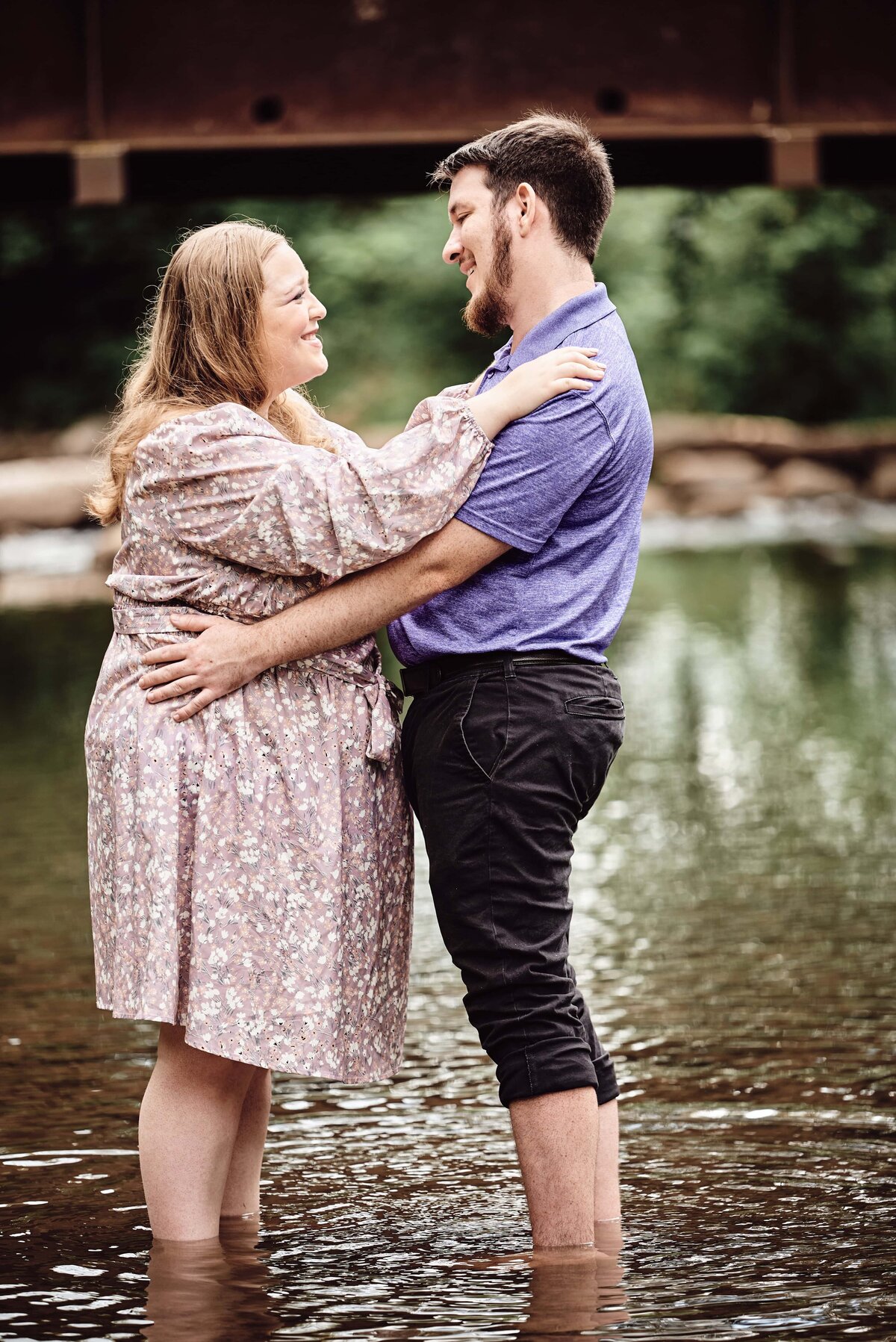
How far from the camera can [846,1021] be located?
19.6 ft

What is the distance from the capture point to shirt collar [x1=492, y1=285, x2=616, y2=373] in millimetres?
3951

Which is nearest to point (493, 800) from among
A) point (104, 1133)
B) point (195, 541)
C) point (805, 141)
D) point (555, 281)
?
point (195, 541)

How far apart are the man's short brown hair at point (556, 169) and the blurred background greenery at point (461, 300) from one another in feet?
98.9

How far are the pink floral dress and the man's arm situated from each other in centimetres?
4

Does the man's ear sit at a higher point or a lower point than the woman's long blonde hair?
higher

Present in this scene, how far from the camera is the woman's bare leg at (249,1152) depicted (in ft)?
14.2

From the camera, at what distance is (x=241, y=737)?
13.0ft

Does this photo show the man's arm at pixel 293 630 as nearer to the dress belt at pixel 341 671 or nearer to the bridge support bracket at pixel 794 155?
the dress belt at pixel 341 671

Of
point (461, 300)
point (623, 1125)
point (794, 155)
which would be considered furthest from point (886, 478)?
point (623, 1125)

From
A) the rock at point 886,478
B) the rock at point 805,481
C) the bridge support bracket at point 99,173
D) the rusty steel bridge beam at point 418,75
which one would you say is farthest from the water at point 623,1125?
the rock at point 886,478

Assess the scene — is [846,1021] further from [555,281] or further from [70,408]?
[70,408]

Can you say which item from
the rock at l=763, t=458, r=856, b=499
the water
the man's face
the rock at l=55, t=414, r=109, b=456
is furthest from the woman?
the rock at l=763, t=458, r=856, b=499

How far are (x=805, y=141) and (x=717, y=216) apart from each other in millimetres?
35146

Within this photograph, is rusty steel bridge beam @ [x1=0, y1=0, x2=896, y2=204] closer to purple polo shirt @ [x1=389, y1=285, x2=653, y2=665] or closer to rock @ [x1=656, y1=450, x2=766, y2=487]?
purple polo shirt @ [x1=389, y1=285, x2=653, y2=665]
